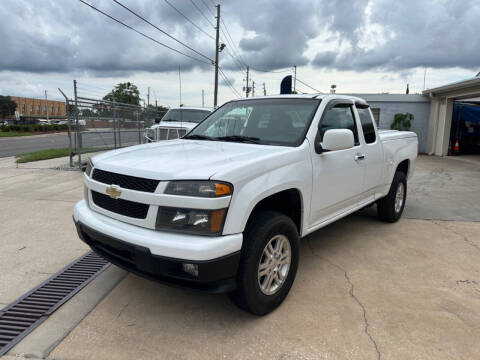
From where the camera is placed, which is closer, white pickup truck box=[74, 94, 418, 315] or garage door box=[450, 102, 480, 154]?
white pickup truck box=[74, 94, 418, 315]

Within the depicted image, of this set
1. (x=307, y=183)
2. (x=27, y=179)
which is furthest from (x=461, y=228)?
(x=27, y=179)

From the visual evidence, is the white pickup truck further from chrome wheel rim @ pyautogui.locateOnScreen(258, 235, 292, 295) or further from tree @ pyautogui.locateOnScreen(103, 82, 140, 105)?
tree @ pyautogui.locateOnScreen(103, 82, 140, 105)

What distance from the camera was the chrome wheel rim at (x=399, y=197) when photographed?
212 inches

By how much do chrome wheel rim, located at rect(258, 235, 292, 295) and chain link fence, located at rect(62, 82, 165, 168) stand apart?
8.12m

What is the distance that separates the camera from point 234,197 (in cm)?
247

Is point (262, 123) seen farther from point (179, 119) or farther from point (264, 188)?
point (179, 119)

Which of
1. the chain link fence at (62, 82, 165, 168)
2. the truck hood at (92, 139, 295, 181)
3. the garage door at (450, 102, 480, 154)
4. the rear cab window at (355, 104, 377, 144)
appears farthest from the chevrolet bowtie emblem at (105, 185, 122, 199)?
the garage door at (450, 102, 480, 154)

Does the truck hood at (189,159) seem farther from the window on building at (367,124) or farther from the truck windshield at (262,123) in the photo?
the window on building at (367,124)

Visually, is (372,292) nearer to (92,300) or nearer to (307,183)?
(307,183)

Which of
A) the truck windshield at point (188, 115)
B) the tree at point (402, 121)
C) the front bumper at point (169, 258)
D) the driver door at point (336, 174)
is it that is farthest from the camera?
the tree at point (402, 121)

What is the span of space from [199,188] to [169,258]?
0.50m

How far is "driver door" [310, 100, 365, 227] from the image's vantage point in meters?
3.39

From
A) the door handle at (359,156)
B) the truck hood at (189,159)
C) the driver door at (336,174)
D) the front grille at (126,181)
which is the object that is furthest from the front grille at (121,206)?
the door handle at (359,156)

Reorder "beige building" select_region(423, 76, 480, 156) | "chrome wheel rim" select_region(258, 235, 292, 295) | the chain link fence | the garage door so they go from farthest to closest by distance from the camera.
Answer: the garage door → "beige building" select_region(423, 76, 480, 156) → the chain link fence → "chrome wheel rim" select_region(258, 235, 292, 295)
